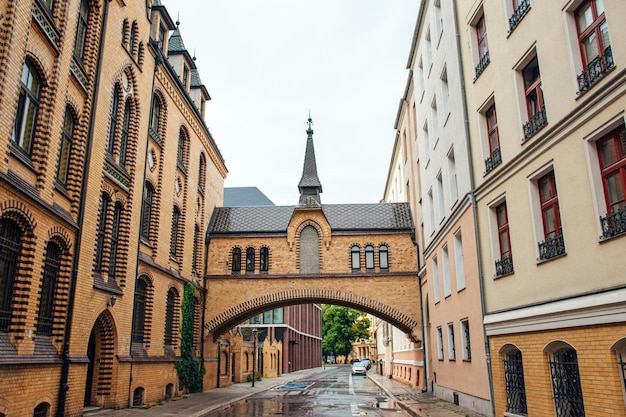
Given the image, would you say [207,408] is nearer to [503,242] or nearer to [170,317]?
[170,317]

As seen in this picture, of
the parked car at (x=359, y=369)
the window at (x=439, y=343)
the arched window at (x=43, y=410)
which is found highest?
the window at (x=439, y=343)

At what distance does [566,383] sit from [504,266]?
3360 millimetres

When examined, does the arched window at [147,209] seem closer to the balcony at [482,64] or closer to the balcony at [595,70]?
the balcony at [482,64]

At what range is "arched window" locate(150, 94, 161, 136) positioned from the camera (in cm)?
2086

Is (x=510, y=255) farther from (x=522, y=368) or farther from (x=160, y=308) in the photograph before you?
(x=160, y=308)

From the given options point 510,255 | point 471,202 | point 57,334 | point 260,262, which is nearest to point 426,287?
point 260,262

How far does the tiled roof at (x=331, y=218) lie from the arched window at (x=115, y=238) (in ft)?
33.1

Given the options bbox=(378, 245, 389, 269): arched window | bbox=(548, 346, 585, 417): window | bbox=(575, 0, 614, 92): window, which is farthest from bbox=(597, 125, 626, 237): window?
bbox=(378, 245, 389, 269): arched window

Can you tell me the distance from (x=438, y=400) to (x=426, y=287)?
19.3 feet

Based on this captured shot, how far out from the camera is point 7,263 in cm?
1112

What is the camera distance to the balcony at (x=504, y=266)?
40.7 feet

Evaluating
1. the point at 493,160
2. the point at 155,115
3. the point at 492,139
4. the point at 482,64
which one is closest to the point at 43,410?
the point at 493,160

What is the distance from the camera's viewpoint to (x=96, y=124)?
15.0 metres

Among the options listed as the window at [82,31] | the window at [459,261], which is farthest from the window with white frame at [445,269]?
the window at [82,31]
